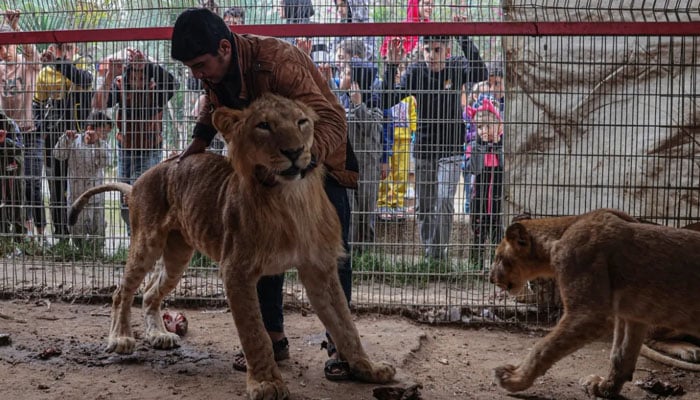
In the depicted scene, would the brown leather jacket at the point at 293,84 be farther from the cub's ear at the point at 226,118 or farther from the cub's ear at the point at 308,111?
the cub's ear at the point at 226,118

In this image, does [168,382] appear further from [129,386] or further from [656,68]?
[656,68]

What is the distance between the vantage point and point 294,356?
482 centimetres

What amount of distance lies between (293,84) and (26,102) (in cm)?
379

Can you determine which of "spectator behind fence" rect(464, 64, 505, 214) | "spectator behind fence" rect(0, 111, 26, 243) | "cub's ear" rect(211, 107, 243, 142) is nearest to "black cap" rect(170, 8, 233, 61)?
"cub's ear" rect(211, 107, 243, 142)

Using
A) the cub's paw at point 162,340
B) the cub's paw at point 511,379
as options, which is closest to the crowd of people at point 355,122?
the cub's paw at point 162,340

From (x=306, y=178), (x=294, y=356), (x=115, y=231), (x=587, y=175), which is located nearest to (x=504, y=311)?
(x=587, y=175)

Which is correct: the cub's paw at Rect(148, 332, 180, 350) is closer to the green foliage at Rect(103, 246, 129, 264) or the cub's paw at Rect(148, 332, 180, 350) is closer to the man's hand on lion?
the man's hand on lion

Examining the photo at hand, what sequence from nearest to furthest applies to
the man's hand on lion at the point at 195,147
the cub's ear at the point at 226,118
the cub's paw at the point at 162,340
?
the cub's ear at the point at 226,118, the man's hand on lion at the point at 195,147, the cub's paw at the point at 162,340

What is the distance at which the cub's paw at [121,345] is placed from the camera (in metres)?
→ 4.73

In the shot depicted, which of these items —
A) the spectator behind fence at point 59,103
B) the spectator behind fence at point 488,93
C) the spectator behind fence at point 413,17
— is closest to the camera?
the spectator behind fence at point 488,93

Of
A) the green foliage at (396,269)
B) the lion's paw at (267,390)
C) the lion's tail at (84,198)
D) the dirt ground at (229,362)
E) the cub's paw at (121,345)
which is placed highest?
the lion's tail at (84,198)

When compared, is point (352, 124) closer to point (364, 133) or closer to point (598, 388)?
point (364, 133)

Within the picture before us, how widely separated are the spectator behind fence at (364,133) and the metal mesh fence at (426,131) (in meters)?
0.02

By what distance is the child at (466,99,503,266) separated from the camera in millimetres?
6004
